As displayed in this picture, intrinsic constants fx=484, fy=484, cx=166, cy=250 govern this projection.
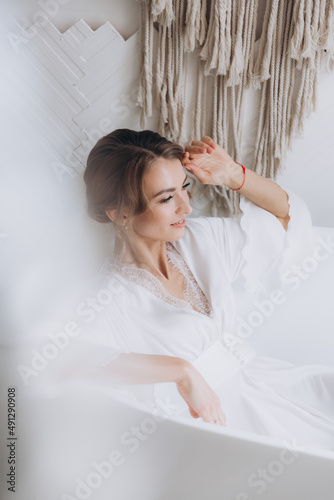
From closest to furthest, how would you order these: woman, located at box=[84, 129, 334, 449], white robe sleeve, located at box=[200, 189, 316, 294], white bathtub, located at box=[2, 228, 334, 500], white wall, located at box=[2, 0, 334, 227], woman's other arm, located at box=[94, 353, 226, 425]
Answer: white bathtub, located at box=[2, 228, 334, 500]
woman's other arm, located at box=[94, 353, 226, 425]
woman, located at box=[84, 129, 334, 449]
white wall, located at box=[2, 0, 334, 227]
white robe sleeve, located at box=[200, 189, 316, 294]

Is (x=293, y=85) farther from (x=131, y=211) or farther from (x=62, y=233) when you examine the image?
(x=62, y=233)

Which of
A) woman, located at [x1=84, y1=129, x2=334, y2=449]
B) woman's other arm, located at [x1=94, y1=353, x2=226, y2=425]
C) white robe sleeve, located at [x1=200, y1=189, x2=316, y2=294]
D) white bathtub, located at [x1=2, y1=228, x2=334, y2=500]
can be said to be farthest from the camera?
white robe sleeve, located at [x1=200, y1=189, x2=316, y2=294]

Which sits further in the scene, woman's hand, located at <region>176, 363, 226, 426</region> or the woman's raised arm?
the woman's raised arm

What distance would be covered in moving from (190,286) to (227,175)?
0.94 feet

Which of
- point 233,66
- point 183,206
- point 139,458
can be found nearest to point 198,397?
point 139,458

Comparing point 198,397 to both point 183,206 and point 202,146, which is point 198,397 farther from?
point 202,146

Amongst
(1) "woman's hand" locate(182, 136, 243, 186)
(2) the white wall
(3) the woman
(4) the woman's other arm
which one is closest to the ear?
(3) the woman

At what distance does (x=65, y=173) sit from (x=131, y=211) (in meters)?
0.19

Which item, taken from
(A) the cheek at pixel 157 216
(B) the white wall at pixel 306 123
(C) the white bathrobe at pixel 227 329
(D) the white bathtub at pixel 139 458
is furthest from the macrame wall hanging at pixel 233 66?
(D) the white bathtub at pixel 139 458

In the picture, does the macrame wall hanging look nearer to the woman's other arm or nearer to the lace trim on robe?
the lace trim on robe

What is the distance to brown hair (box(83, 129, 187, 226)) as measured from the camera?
3.39ft

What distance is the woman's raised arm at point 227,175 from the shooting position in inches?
45.9

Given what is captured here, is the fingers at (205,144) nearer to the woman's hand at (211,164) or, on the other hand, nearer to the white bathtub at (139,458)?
the woman's hand at (211,164)

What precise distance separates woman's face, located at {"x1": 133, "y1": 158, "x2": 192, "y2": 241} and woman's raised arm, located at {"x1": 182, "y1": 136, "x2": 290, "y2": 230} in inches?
3.3
